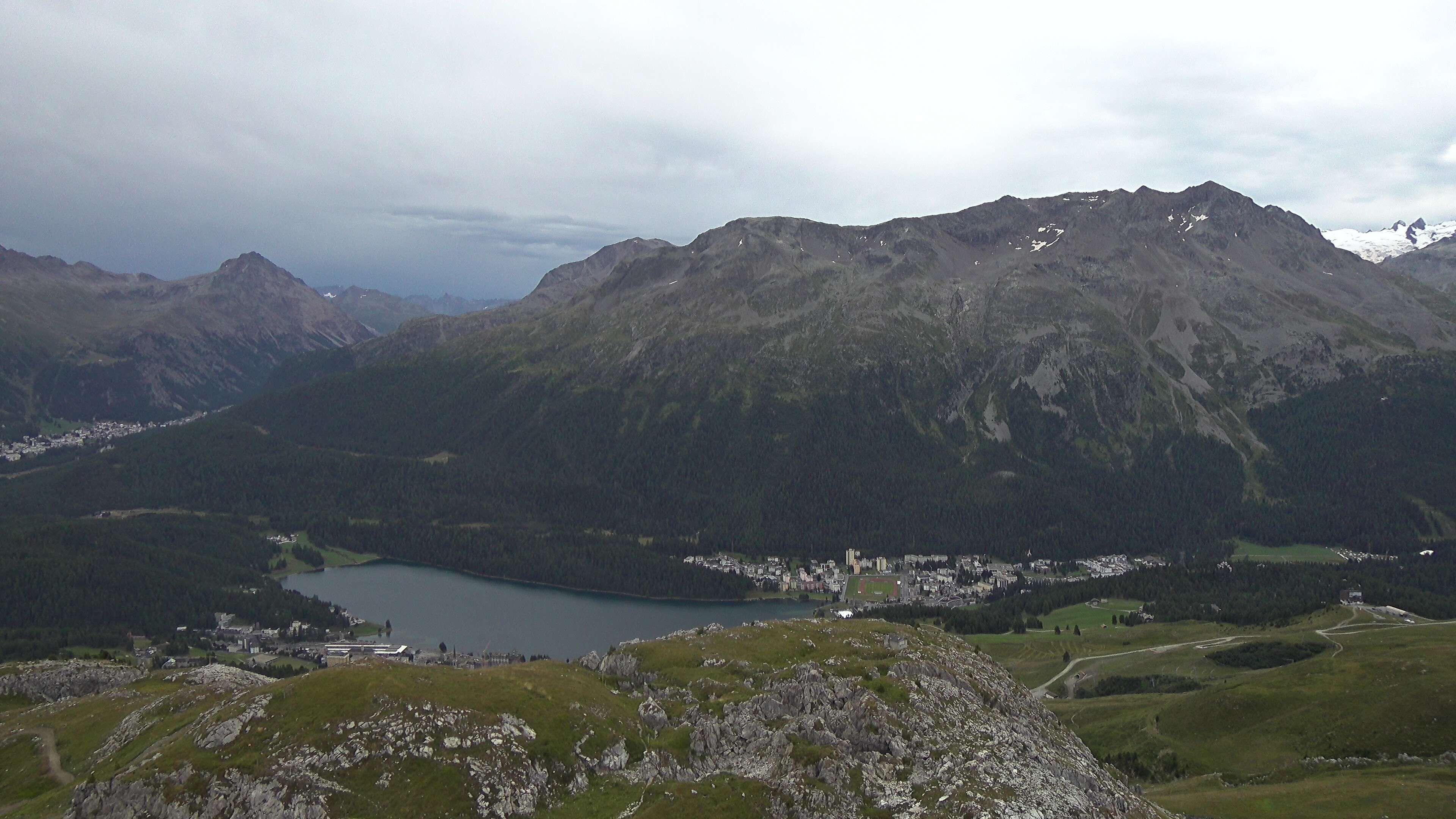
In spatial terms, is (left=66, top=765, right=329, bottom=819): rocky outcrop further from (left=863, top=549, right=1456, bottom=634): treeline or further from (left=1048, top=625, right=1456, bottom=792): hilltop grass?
(left=863, top=549, right=1456, bottom=634): treeline

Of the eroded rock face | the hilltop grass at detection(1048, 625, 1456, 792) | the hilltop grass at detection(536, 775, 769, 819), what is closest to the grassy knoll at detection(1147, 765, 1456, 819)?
the hilltop grass at detection(1048, 625, 1456, 792)

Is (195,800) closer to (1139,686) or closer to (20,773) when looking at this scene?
(20,773)

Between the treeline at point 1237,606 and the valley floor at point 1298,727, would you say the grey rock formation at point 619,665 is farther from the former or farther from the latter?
the treeline at point 1237,606

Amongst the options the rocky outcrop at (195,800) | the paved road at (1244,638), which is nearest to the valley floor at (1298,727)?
the paved road at (1244,638)

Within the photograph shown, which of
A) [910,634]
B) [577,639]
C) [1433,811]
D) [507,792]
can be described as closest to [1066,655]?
[910,634]

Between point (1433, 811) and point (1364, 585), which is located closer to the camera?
point (1433, 811)

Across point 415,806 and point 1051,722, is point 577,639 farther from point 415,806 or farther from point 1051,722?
point 415,806

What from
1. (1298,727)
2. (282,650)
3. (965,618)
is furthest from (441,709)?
(965,618)
